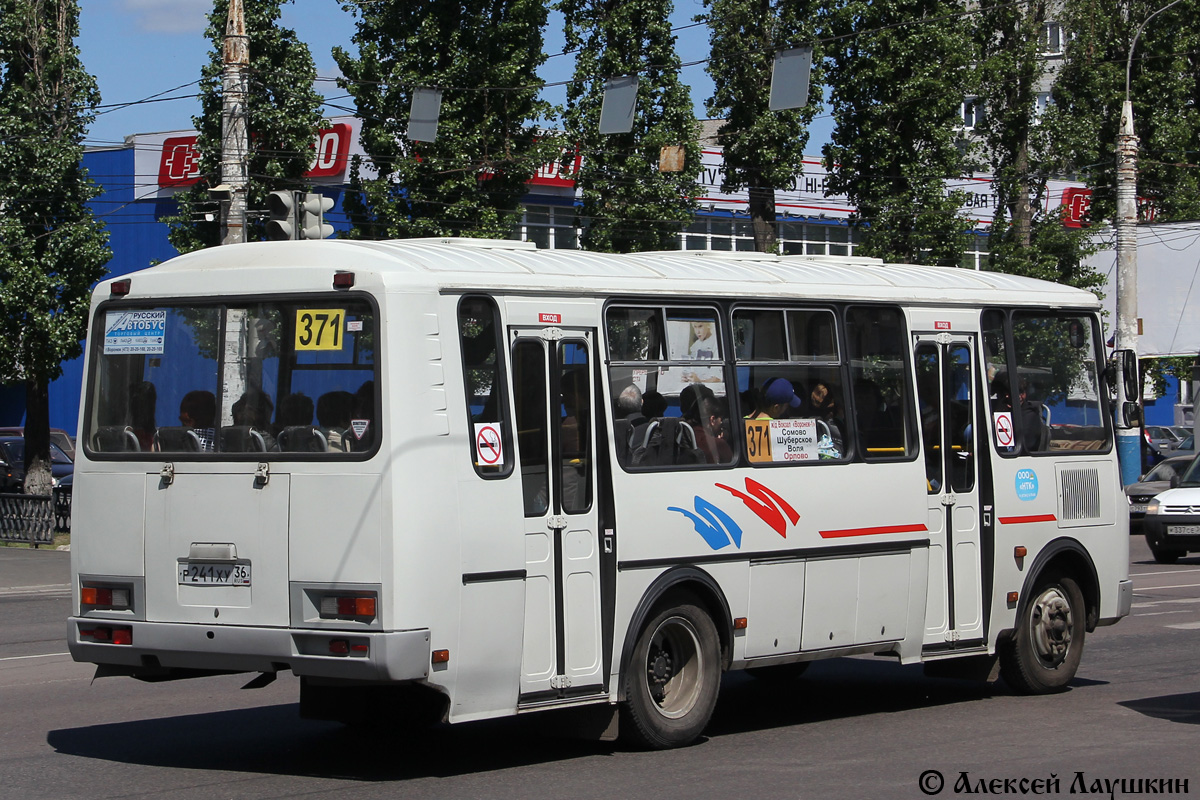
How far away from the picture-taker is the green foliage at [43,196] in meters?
27.8

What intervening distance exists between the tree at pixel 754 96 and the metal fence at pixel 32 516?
1677 centimetres

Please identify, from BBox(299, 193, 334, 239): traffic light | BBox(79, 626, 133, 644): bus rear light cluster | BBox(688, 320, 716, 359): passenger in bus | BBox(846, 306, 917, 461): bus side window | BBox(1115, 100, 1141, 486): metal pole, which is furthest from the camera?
BBox(1115, 100, 1141, 486): metal pole

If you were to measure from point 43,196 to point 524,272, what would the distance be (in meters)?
22.3

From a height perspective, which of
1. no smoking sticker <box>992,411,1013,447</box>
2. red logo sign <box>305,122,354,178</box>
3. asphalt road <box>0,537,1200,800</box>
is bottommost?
asphalt road <box>0,537,1200,800</box>

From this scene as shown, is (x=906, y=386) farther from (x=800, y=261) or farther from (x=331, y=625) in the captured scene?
(x=331, y=625)

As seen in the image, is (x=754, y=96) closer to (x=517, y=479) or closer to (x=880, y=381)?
(x=880, y=381)

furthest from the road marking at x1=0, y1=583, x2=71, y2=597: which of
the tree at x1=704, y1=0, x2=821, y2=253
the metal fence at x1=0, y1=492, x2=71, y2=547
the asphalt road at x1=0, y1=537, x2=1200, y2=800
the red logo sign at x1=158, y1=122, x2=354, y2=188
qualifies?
the red logo sign at x1=158, y1=122, x2=354, y2=188

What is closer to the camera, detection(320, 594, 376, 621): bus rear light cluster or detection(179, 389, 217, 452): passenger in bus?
detection(320, 594, 376, 621): bus rear light cluster

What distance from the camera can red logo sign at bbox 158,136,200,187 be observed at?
142ft

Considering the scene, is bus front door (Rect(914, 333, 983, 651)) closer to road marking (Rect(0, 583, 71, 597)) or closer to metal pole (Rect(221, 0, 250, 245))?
metal pole (Rect(221, 0, 250, 245))

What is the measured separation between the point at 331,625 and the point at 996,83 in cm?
3529

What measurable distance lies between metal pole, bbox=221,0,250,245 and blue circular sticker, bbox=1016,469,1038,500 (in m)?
11.4

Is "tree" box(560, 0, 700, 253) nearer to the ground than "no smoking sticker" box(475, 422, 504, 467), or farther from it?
farther from it

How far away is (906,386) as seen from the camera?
424 inches
